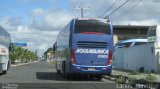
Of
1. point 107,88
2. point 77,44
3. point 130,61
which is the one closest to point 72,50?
point 77,44

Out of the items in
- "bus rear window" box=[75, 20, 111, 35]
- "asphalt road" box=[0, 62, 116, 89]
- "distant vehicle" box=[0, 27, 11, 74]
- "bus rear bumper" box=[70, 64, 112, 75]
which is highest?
"bus rear window" box=[75, 20, 111, 35]

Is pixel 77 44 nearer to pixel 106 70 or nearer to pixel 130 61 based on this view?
pixel 106 70

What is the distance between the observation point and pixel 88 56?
2747cm

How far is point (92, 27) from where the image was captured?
27469mm

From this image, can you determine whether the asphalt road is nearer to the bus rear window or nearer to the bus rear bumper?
the bus rear bumper

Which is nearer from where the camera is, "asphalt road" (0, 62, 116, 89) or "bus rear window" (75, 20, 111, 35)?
"asphalt road" (0, 62, 116, 89)

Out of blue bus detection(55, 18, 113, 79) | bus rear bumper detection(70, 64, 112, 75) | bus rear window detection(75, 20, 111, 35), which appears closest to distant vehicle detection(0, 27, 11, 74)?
blue bus detection(55, 18, 113, 79)

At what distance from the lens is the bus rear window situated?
27281 mm

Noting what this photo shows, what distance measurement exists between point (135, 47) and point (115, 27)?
43.5 meters

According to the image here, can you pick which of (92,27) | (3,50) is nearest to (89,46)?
(92,27)

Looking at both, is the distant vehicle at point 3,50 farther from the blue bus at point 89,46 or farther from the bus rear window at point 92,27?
the bus rear window at point 92,27

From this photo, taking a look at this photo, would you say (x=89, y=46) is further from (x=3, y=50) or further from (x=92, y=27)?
(x=3, y=50)

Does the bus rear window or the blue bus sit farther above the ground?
the bus rear window

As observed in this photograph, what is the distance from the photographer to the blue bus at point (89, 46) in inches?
1075
